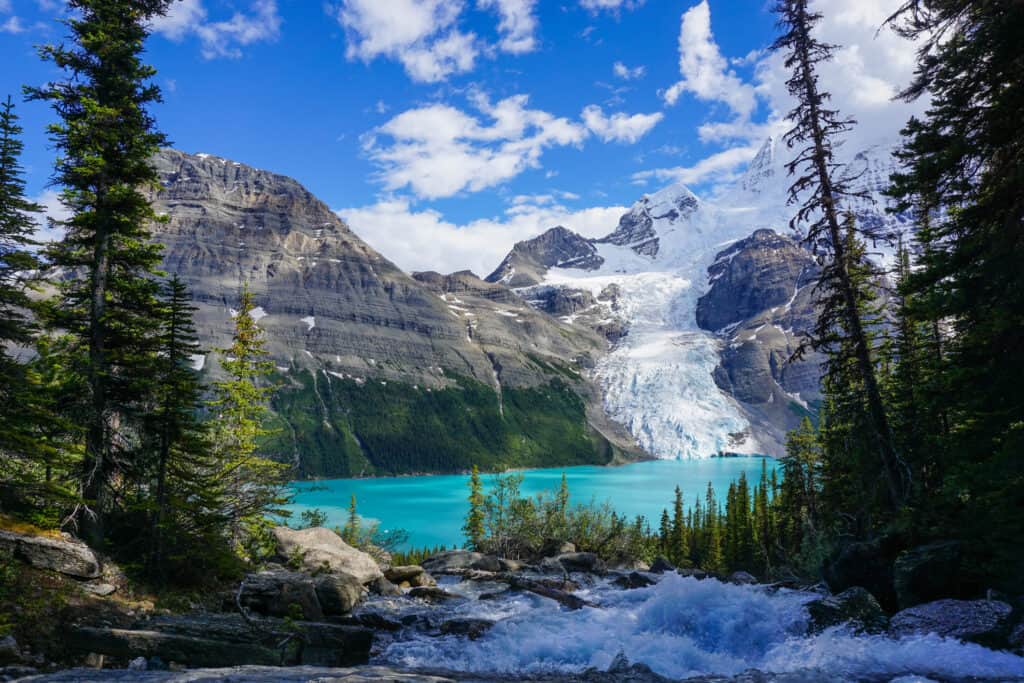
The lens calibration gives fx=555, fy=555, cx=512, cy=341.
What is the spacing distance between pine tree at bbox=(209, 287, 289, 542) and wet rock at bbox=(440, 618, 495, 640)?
8174 millimetres

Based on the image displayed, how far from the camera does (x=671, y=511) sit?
464 feet

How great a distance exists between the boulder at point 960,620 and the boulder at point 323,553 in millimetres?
19858

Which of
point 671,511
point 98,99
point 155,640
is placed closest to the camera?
point 155,640

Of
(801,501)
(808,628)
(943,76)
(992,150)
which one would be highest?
(943,76)

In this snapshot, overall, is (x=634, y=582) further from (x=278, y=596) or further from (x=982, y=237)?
(x=982, y=237)

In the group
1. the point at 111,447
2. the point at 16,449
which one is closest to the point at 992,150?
the point at 16,449

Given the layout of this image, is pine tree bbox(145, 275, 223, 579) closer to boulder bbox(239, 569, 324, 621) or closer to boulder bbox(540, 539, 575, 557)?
boulder bbox(239, 569, 324, 621)

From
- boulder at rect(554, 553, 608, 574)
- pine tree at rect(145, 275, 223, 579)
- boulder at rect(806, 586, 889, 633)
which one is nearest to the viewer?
boulder at rect(806, 586, 889, 633)

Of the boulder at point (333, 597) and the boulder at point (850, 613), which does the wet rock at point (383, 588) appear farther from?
the boulder at point (850, 613)

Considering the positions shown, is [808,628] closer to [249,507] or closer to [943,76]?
[943,76]

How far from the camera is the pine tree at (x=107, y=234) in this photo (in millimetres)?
16750

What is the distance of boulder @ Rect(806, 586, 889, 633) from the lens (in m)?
13.9

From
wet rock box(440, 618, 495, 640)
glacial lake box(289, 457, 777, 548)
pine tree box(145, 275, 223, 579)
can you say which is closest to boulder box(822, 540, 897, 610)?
wet rock box(440, 618, 495, 640)

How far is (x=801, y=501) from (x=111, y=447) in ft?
186
